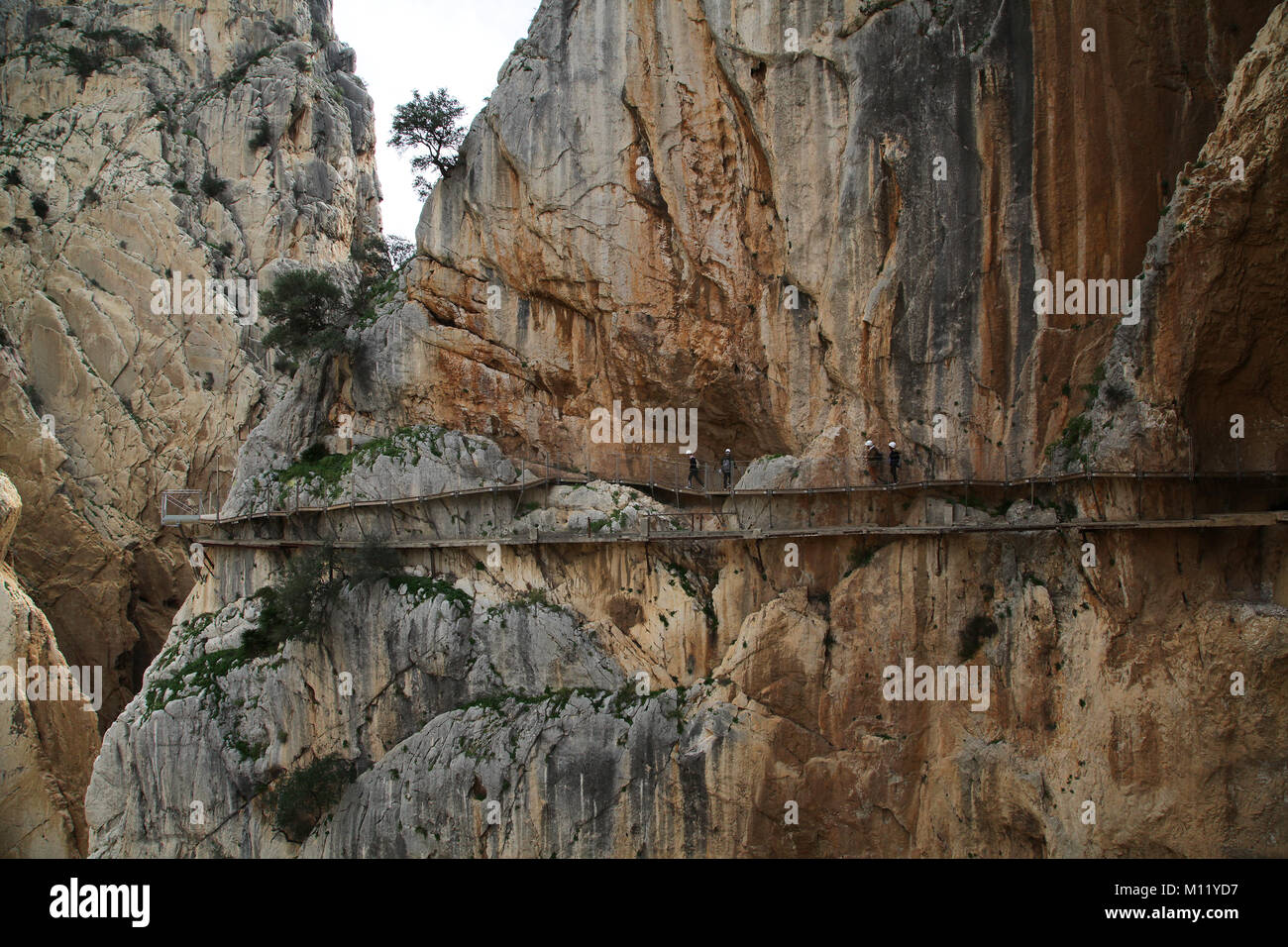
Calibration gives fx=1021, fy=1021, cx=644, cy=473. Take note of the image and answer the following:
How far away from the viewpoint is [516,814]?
22.4 metres

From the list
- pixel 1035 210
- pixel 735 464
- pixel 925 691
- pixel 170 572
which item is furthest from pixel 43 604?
pixel 1035 210

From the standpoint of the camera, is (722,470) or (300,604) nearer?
(722,470)

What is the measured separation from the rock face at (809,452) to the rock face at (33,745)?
822 cm

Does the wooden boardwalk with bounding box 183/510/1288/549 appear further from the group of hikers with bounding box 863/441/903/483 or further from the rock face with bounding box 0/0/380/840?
the rock face with bounding box 0/0/380/840

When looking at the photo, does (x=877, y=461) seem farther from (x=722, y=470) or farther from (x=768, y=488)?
(x=722, y=470)

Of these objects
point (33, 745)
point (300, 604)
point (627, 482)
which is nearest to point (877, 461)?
point (627, 482)

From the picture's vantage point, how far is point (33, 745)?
32.8 meters

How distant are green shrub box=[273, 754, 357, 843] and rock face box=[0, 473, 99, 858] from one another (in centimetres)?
1323

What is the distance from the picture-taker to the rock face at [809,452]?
18438 millimetres

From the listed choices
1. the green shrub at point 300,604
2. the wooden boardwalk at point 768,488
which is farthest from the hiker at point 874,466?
the green shrub at point 300,604

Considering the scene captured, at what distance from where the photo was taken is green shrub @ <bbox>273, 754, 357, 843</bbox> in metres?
23.9

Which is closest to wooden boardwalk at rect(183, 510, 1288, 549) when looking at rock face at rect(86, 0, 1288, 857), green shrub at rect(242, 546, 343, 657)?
rock face at rect(86, 0, 1288, 857)

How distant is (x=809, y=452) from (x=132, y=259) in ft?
104

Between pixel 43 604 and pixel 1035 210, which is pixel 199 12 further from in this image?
pixel 1035 210
